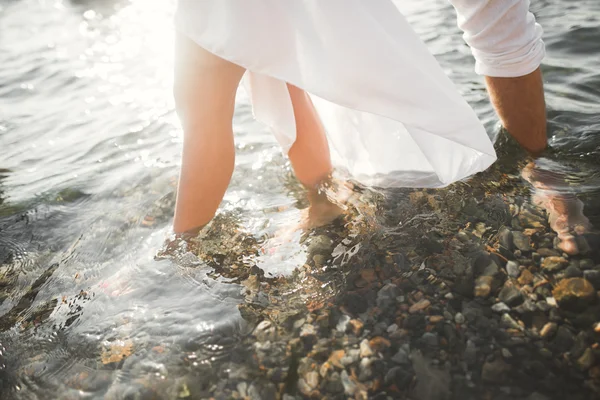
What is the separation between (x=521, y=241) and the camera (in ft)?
5.49

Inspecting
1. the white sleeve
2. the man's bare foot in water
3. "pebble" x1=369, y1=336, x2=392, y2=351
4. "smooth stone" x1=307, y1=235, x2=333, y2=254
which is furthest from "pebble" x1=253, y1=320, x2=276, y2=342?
the white sleeve

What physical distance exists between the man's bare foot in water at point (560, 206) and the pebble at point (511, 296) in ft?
0.86

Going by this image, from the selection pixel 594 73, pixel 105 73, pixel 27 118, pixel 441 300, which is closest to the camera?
pixel 441 300

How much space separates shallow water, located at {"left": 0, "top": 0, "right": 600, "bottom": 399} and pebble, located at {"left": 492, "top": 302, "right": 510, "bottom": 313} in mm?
440

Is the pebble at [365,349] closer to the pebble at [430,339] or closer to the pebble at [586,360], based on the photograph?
the pebble at [430,339]

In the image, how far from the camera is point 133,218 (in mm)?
2432

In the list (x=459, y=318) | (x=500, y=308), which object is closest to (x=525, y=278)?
(x=500, y=308)

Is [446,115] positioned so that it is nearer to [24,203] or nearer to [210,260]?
[210,260]

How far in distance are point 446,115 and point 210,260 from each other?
105cm

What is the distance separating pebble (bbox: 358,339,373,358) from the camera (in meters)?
1.36

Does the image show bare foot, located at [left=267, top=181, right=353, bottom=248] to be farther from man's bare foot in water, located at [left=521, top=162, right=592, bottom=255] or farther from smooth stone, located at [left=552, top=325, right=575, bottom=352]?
smooth stone, located at [left=552, top=325, right=575, bottom=352]

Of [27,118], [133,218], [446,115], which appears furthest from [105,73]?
[446,115]

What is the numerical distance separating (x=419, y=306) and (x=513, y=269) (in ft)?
1.12

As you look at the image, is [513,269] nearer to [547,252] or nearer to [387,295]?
[547,252]
